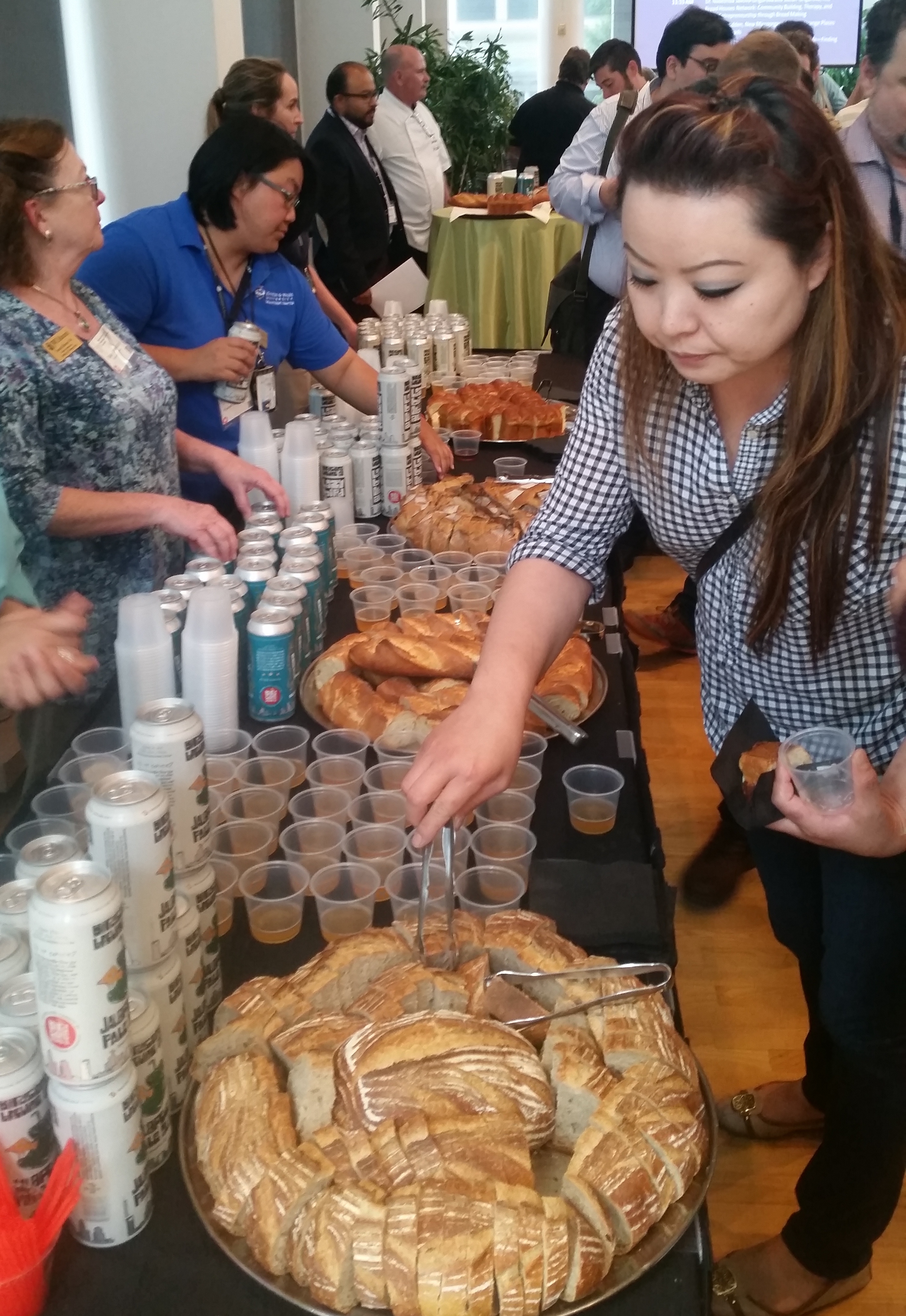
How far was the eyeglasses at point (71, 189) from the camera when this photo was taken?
2.10 metres

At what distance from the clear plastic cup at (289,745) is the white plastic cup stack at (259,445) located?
2.86 ft

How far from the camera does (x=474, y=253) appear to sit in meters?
6.72

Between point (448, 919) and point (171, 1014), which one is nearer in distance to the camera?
point (171, 1014)

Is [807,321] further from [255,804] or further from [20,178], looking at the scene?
[20,178]

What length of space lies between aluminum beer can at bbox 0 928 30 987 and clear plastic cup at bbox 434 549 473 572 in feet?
4.89

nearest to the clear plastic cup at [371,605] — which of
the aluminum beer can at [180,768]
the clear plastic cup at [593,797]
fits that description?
the clear plastic cup at [593,797]

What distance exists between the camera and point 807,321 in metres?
1.23

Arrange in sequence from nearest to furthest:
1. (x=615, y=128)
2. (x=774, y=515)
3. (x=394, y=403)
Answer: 1. (x=774, y=515)
2. (x=394, y=403)
3. (x=615, y=128)

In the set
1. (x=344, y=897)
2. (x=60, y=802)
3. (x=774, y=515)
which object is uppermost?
(x=774, y=515)

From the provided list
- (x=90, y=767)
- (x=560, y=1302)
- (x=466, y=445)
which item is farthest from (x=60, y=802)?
(x=466, y=445)

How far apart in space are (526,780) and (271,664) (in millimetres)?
447

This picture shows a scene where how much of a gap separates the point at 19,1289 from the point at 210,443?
88.2 inches

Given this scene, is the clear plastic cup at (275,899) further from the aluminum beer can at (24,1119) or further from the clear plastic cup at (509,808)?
the aluminum beer can at (24,1119)

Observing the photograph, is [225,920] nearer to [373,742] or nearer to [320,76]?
[373,742]
